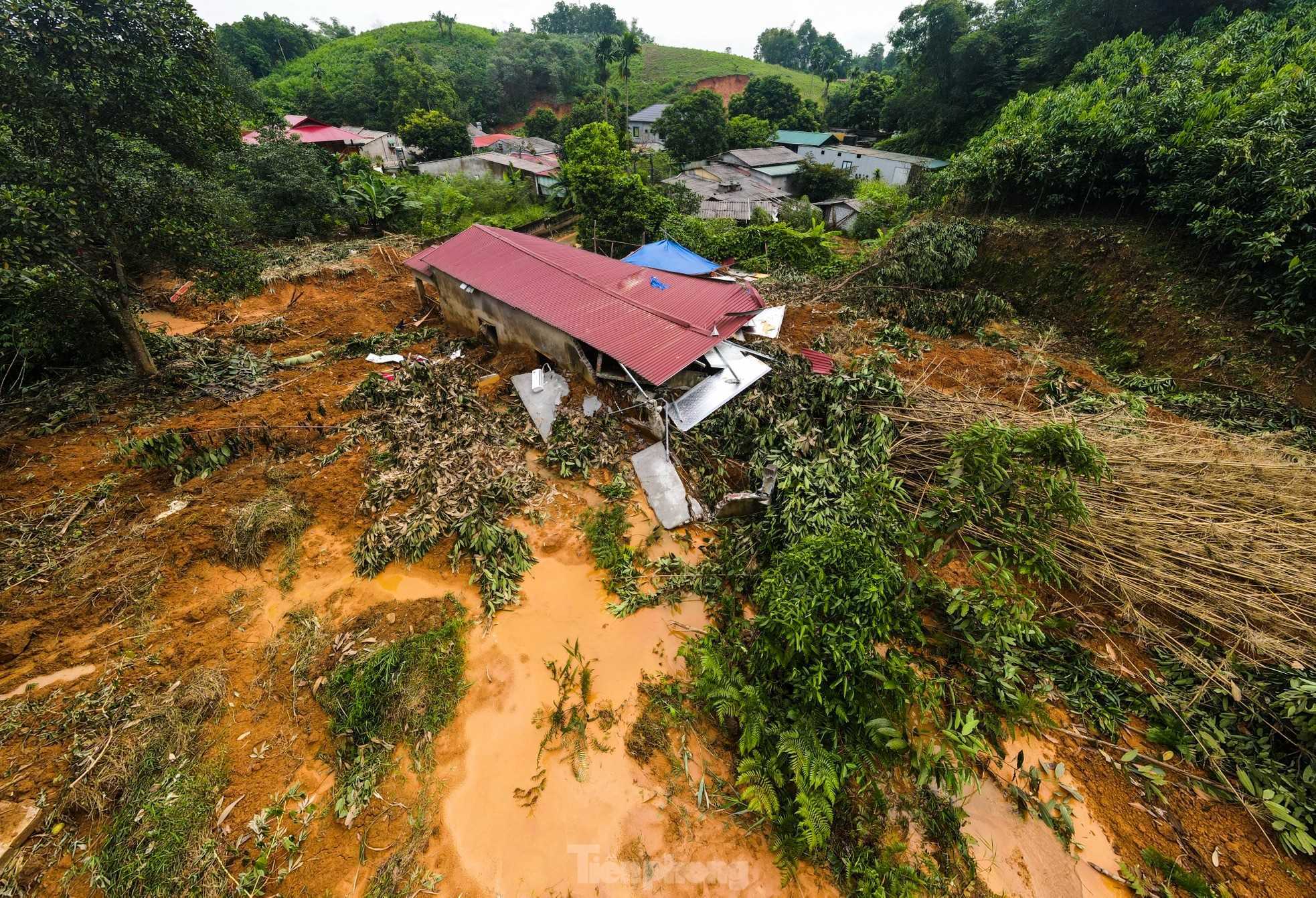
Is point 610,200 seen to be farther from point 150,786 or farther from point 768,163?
point 150,786

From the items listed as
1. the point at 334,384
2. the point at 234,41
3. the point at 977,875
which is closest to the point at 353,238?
the point at 334,384

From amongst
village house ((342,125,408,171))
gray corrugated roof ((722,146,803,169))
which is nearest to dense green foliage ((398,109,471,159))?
village house ((342,125,408,171))

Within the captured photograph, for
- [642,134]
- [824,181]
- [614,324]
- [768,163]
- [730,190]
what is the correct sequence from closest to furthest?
[614,324], [730,190], [824,181], [768,163], [642,134]

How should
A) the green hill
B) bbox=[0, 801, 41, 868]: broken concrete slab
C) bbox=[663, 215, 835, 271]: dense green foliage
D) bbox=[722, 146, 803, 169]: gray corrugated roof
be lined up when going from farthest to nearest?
the green hill → bbox=[722, 146, 803, 169]: gray corrugated roof → bbox=[663, 215, 835, 271]: dense green foliage → bbox=[0, 801, 41, 868]: broken concrete slab

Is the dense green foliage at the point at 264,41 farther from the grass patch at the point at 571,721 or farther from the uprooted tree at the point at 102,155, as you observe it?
the grass patch at the point at 571,721

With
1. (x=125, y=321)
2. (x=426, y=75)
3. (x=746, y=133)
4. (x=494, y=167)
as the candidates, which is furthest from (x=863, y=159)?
(x=426, y=75)

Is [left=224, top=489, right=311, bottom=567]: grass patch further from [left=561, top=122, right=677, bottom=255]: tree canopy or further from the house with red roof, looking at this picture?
the house with red roof
